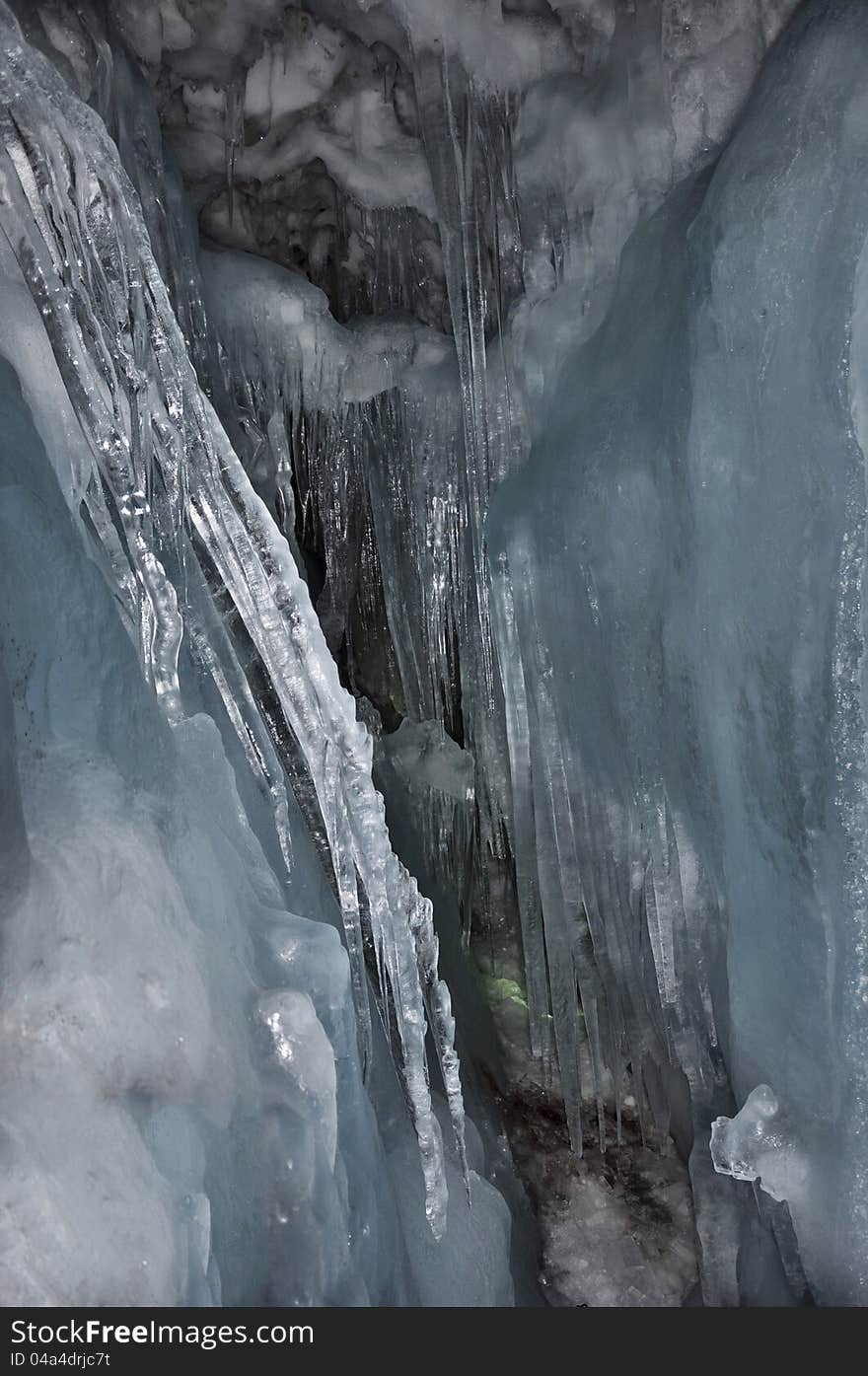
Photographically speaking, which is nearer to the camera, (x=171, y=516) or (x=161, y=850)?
(x=161, y=850)

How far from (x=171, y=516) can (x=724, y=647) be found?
977 millimetres

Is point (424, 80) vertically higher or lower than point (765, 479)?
higher

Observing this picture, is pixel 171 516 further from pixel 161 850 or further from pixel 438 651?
pixel 438 651

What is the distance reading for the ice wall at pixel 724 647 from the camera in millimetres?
1900

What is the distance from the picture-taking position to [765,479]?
2.00 meters

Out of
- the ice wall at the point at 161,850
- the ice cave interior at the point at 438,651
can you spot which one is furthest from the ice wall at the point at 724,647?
the ice wall at the point at 161,850

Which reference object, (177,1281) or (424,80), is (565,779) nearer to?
(177,1281)

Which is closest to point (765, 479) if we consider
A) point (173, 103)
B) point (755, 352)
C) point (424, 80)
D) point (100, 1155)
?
point (755, 352)

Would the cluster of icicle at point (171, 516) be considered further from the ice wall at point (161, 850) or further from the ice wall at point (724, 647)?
the ice wall at point (724, 647)

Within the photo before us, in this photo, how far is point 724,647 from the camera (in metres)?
2.10

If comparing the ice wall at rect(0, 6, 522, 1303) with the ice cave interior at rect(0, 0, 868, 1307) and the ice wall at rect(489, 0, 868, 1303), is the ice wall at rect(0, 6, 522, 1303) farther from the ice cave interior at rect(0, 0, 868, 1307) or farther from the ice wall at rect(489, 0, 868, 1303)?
the ice wall at rect(489, 0, 868, 1303)

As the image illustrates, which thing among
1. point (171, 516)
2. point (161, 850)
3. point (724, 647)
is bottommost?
point (161, 850)

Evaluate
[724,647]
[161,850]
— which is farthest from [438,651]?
[161,850]
